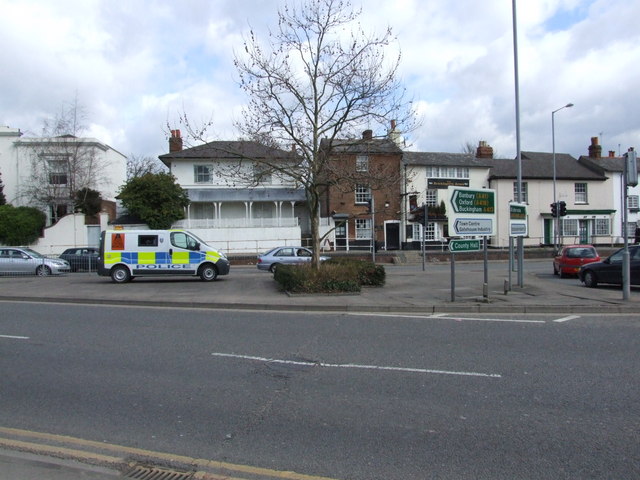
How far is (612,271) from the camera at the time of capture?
16.2 m

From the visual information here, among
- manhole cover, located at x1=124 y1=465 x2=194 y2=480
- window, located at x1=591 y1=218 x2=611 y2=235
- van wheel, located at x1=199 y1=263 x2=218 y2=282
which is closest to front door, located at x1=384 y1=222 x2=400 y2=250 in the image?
window, located at x1=591 y1=218 x2=611 y2=235

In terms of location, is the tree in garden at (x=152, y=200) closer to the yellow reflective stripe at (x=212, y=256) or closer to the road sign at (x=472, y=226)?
the yellow reflective stripe at (x=212, y=256)

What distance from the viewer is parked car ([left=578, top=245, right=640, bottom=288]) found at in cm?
1575

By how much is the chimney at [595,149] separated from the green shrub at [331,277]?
42.1 m

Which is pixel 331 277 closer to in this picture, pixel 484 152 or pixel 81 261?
pixel 81 261

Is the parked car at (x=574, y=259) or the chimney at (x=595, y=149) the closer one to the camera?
the parked car at (x=574, y=259)

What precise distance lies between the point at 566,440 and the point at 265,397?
301 centimetres

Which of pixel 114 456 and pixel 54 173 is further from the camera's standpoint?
pixel 54 173

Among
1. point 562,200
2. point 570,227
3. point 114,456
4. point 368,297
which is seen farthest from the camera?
point 570,227

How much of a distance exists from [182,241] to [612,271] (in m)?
15.3

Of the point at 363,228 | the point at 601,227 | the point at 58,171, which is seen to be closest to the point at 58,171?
the point at 58,171

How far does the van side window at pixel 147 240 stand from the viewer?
19453 millimetres

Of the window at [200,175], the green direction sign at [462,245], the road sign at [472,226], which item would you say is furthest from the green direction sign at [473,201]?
the window at [200,175]

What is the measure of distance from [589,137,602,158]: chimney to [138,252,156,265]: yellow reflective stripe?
45433 millimetres
